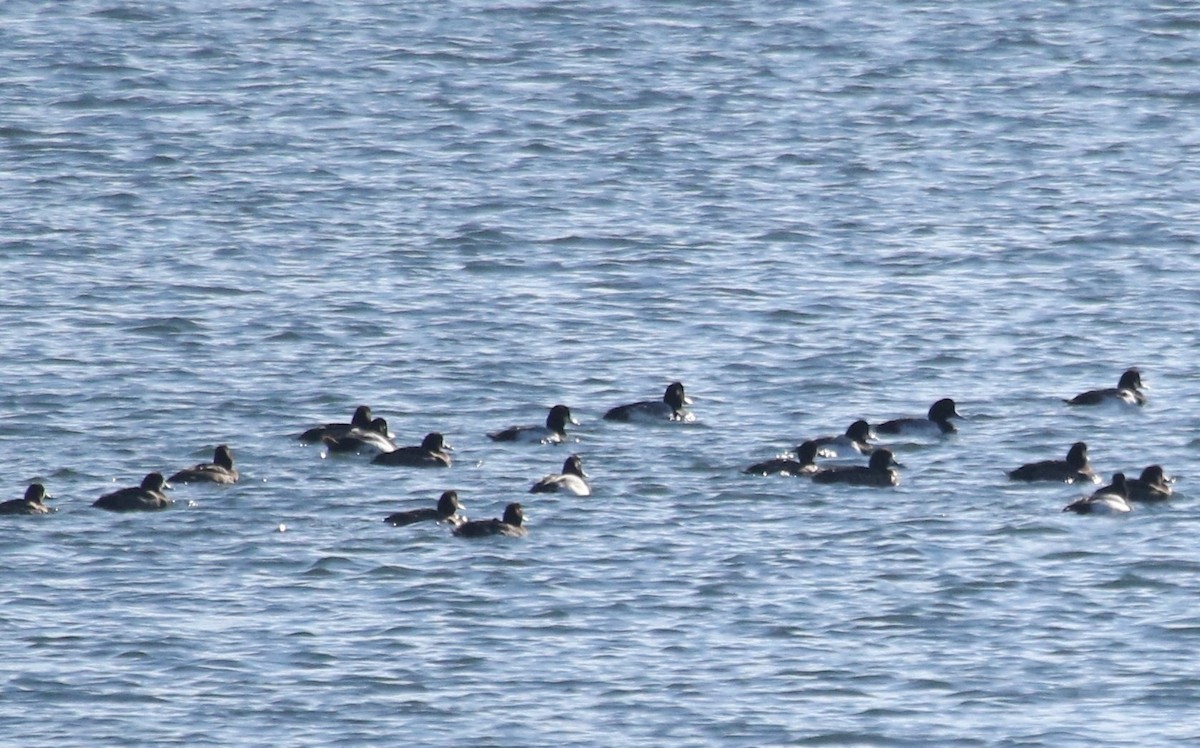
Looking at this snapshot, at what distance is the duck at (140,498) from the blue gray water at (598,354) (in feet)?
0.51

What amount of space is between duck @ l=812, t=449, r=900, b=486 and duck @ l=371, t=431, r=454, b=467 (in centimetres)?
314

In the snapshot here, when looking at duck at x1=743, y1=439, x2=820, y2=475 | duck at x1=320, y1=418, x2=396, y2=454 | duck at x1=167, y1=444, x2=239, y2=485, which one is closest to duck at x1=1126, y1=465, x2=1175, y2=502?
duck at x1=743, y1=439, x2=820, y2=475

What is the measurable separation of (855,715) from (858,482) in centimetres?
566

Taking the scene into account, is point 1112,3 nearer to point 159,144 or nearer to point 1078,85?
point 1078,85

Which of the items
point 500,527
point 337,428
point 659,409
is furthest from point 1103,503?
point 337,428

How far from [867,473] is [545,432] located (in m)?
2.91

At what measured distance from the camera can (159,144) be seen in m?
39.5

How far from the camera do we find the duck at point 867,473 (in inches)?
902

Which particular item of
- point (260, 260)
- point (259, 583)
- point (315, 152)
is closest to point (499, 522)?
point (259, 583)

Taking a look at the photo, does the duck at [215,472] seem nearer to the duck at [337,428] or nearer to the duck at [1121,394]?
the duck at [337,428]

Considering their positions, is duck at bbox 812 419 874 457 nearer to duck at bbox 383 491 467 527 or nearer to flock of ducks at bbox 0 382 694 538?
flock of ducks at bbox 0 382 694 538

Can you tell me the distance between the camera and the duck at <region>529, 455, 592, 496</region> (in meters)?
22.3

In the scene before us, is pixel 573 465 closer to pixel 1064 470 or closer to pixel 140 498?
pixel 140 498

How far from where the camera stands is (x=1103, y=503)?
72.3 ft
